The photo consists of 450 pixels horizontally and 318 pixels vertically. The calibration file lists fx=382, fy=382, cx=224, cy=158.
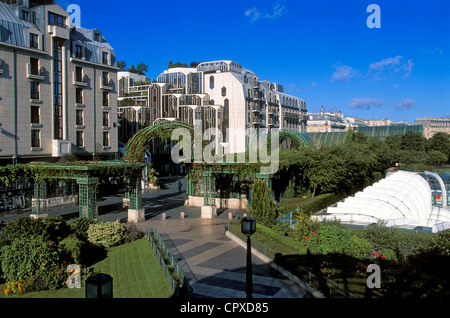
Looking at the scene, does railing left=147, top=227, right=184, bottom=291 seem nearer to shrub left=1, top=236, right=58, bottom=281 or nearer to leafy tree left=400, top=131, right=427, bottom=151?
shrub left=1, top=236, right=58, bottom=281

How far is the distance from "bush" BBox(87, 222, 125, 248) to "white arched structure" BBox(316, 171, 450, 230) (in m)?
11.9

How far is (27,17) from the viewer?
3534 centimetres

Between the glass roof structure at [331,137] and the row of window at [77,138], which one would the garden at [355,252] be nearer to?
the row of window at [77,138]

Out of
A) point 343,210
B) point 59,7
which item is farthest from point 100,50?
point 343,210

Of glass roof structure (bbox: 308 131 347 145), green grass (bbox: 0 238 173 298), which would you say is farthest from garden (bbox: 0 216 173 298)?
glass roof structure (bbox: 308 131 347 145)

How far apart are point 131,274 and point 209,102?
57.5 metres

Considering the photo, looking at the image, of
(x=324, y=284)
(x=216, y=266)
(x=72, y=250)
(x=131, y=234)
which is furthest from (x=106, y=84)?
(x=324, y=284)

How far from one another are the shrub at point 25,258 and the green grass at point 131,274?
796 millimetres

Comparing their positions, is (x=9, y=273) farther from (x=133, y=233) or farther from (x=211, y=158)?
(x=211, y=158)

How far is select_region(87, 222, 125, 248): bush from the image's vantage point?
2042 cm

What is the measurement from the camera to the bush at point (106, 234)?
20.4 m

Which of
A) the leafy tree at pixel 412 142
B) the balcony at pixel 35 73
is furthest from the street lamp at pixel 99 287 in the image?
the leafy tree at pixel 412 142

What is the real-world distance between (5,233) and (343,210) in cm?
2113

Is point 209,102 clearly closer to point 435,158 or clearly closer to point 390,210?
point 390,210
